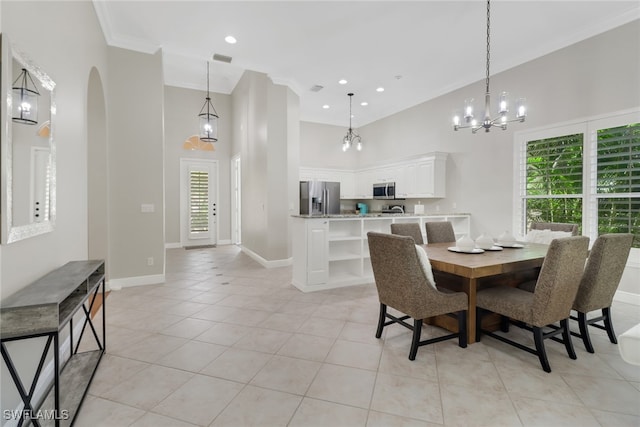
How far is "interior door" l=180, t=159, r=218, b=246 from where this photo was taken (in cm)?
802

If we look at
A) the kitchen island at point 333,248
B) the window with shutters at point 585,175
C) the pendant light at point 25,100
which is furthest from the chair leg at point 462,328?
the pendant light at point 25,100

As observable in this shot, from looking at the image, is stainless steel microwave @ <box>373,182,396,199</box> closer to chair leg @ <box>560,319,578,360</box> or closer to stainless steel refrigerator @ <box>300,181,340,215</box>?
stainless steel refrigerator @ <box>300,181,340,215</box>

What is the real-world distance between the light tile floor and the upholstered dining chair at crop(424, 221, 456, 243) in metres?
1.27

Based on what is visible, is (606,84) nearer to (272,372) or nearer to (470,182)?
(470,182)

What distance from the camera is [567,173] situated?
13.9 ft

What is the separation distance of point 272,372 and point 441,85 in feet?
19.3

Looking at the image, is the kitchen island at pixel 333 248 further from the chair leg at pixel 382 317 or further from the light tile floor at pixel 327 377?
the chair leg at pixel 382 317

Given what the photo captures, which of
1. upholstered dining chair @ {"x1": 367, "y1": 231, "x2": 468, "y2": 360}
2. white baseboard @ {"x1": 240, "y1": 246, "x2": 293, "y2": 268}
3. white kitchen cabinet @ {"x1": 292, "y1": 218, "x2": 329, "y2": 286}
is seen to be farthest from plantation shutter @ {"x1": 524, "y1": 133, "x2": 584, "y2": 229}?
white baseboard @ {"x1": 240, "y1": 246, "x2": 293, "y2": 268}

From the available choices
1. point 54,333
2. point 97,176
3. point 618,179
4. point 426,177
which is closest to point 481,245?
point 618,179

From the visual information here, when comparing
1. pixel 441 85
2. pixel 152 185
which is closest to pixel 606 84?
pixel 441 85

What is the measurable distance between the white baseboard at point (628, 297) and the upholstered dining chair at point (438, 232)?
2142 mm

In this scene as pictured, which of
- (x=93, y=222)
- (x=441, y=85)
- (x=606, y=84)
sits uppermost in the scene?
(x=441, y=85)

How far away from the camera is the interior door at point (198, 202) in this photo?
26.3 ft

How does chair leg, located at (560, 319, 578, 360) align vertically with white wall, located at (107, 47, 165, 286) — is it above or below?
below
